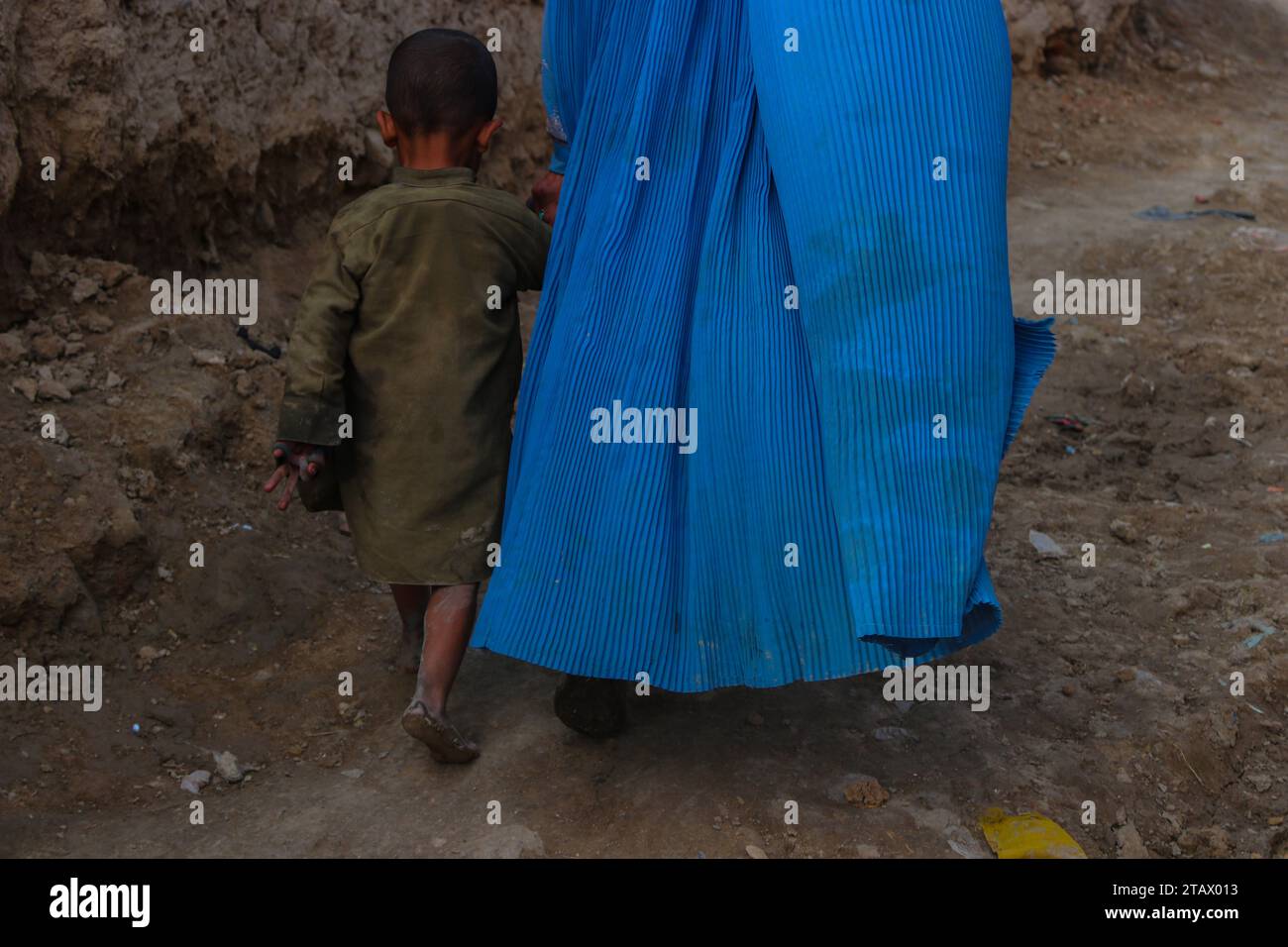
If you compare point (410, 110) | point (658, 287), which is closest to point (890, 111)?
point (658, 287)

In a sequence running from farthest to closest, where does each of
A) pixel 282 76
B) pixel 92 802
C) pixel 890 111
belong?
pixel 282 76
pixel 92 802
pixel 890 111

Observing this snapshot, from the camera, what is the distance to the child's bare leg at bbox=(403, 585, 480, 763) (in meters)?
2.55

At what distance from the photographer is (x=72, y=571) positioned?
299 centimetres

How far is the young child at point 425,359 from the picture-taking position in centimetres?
253

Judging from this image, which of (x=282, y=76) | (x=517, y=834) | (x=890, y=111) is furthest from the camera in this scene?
(x=282, y=76)

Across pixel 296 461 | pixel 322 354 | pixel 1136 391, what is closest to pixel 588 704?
pixel 296 461

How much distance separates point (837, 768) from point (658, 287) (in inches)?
39.9

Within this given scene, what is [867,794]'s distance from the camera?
2.55 metres

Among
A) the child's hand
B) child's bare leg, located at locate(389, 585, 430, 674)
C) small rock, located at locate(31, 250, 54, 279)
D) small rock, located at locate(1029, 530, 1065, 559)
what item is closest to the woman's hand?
the child's hand

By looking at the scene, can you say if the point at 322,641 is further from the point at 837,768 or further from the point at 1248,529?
the point at 1248,529

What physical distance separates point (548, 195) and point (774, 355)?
699 millimetres

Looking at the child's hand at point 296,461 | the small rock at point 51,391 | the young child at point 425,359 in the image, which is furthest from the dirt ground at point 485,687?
the child's hand at point 296,461

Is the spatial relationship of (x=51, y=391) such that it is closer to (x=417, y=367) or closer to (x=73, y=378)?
(x=73, y=378)

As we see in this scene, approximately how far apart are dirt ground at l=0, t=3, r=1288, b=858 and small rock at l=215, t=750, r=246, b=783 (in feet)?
0.10
